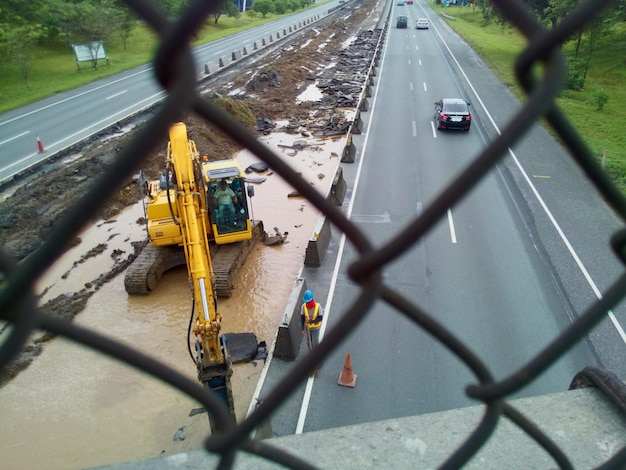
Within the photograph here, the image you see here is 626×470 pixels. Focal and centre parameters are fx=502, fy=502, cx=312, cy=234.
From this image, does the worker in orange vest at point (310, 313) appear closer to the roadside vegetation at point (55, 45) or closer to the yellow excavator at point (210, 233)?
the yellow excavator at point (210, 233)

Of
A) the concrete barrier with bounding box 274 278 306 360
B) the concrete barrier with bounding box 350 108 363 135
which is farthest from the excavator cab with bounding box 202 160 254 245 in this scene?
the concrete barrier with bounding box 350 108 363 135

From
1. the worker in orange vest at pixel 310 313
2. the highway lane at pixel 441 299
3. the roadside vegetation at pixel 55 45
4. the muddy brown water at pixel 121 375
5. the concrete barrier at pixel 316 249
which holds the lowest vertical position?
the muddy brown water at pixel 121 375

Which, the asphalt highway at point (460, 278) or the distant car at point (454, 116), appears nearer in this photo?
the asphalt highway at point (460, 278)

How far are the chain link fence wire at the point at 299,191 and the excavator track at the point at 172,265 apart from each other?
11.0m

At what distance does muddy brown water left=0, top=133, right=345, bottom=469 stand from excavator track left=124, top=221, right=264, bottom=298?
31 centimetres

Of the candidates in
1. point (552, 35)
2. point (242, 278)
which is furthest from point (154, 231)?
point (552, 35)

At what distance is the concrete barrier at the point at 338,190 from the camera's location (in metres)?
15.5

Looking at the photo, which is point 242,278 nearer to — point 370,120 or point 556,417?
point 556,417

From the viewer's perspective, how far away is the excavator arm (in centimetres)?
793

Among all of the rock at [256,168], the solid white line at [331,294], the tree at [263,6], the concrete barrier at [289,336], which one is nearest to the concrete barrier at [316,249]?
the solid white line at [331,294]

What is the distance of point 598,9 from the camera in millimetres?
1075

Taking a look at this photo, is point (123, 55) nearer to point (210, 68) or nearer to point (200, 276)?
point (210, 68)

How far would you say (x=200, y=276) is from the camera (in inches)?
333

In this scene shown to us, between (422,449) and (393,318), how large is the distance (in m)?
8.09
